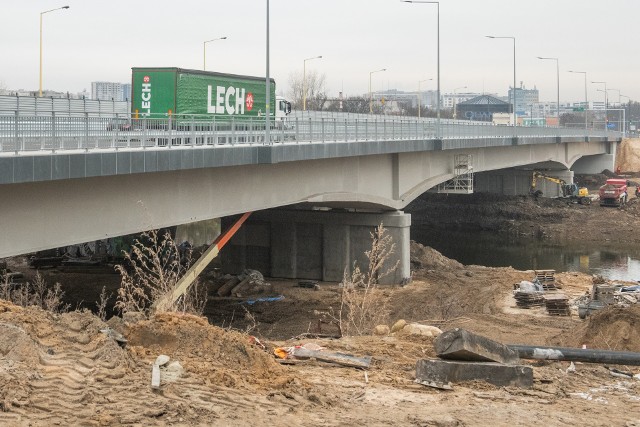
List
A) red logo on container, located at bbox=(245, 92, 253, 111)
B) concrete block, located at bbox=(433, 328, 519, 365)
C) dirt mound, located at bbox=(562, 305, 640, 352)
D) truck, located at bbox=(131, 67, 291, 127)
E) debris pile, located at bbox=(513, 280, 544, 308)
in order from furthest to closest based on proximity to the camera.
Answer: red logo on container, located at bbox=(245, 92, 253, 111) < truck, located at bbox=(131, 67, 291, 127) < debris pile, located at bbox=(513, 280, 544, 308) < dirt mound, located at bbox=(562, 305, 640, 352) < concrete block, located at bbox=(433, 328, 519, 365)

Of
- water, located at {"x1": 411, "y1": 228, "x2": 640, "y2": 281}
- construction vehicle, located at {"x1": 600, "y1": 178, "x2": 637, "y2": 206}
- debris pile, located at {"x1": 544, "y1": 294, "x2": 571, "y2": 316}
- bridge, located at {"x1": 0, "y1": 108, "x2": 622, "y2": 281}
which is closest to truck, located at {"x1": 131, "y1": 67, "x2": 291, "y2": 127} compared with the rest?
bridge, located at {"x1": 0, "y1": 108, "x2": 622, "y2": 281}

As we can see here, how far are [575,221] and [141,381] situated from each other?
5700 cm

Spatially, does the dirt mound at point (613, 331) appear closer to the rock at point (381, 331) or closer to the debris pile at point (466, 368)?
the rock at point (381, 331)

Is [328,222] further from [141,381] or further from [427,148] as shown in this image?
[141,381]

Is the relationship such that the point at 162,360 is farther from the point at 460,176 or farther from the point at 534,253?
the point at 534,253

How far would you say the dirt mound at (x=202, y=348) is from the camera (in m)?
12.0

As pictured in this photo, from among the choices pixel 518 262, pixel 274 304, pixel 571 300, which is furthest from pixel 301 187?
pixel 518 262

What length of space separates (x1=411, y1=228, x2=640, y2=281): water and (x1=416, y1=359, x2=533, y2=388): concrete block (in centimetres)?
A: 3151

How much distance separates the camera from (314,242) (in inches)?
1415

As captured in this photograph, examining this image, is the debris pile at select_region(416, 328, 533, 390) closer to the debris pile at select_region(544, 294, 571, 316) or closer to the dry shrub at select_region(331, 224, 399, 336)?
the dry shrub at select_region(331, 224, 399, 336)

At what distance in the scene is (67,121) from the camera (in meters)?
18.9

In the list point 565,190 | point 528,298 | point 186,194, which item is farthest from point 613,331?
point 565,190

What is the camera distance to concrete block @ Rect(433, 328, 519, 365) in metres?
13.5

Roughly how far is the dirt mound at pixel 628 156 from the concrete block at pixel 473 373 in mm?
89160
